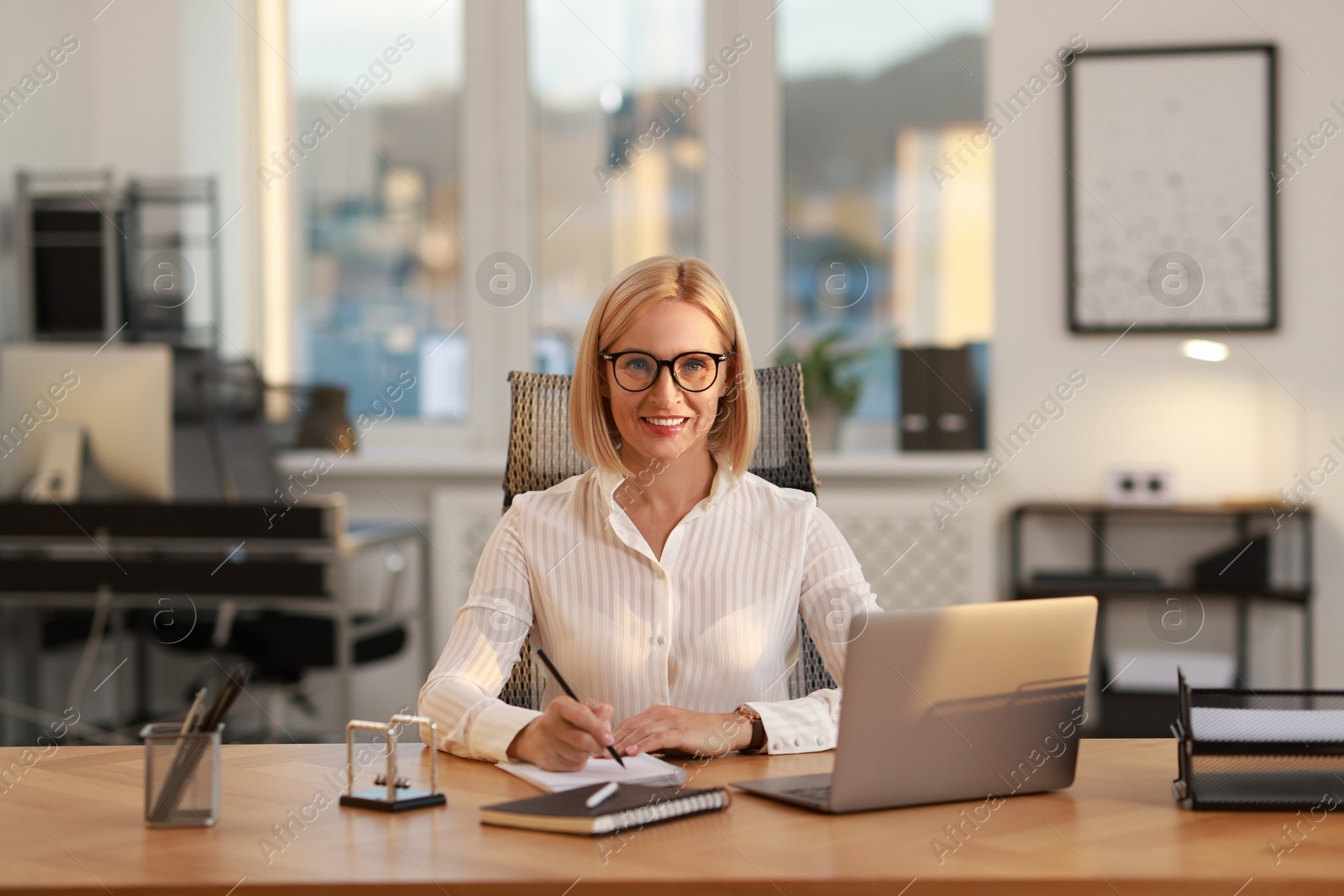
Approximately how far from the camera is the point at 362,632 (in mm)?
3236

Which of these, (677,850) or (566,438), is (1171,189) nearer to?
(566,438)

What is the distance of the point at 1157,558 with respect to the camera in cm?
363

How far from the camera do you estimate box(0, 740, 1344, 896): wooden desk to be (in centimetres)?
98

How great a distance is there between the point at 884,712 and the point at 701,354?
630 millimetres

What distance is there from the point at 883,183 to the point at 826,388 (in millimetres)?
733

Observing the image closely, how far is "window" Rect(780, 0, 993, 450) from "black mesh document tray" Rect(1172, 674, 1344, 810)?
2.67 metres

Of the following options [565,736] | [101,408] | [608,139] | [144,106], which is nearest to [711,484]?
[565,736]

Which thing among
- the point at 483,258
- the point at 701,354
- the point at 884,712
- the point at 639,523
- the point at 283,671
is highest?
the point at 483,258

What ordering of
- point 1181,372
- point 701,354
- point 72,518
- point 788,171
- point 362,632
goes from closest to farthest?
point 701,354, point 72,518, point 362,632, point 1181,372, point 788,171

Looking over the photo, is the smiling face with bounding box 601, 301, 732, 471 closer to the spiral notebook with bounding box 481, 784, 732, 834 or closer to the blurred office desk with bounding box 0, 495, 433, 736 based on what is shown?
the spiral notebook with bounding box 481, 784, 732, 834

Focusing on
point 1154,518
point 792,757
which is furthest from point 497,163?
point 792,757

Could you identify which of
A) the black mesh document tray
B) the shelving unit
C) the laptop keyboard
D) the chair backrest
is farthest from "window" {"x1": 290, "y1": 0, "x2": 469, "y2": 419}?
the black mesh document tray

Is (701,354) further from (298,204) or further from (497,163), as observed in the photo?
(298,204)

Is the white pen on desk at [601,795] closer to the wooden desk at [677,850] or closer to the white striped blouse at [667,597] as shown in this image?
the wooden desk at [677,850]
